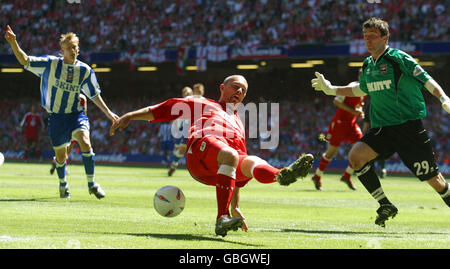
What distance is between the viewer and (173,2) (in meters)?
36.1

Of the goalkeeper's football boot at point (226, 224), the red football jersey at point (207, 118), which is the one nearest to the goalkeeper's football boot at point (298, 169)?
the goalkeeper's football boot at point (226, 224)

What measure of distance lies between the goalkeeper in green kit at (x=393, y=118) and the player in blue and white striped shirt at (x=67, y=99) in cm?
461

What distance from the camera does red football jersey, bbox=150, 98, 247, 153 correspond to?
657cm

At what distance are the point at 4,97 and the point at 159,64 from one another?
46.3ft

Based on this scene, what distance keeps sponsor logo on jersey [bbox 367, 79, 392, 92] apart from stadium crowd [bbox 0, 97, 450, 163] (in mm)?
18649

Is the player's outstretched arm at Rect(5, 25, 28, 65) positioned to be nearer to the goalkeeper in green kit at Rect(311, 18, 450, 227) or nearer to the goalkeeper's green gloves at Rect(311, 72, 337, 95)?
the goalkeeper's green gloves at Rect(311, 72, 337, 95)

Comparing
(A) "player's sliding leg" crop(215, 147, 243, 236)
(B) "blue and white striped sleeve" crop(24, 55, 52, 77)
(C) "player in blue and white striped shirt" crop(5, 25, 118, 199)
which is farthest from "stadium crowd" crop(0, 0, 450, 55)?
(A) "player's sliding leg" crop(215, 147, 243, 236)

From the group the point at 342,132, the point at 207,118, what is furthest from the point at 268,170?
the point at 342,132

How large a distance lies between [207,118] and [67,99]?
4688 mm

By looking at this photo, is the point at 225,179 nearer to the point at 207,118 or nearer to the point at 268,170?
the point at 268,170

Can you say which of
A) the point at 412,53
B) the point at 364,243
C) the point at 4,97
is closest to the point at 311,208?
the point at 364,243

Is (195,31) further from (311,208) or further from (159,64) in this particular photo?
(311,208)

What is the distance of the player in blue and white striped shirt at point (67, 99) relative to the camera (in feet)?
35.3

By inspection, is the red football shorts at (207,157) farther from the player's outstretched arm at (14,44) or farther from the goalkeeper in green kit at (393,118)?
the player's outstretched arm at (14,44)
